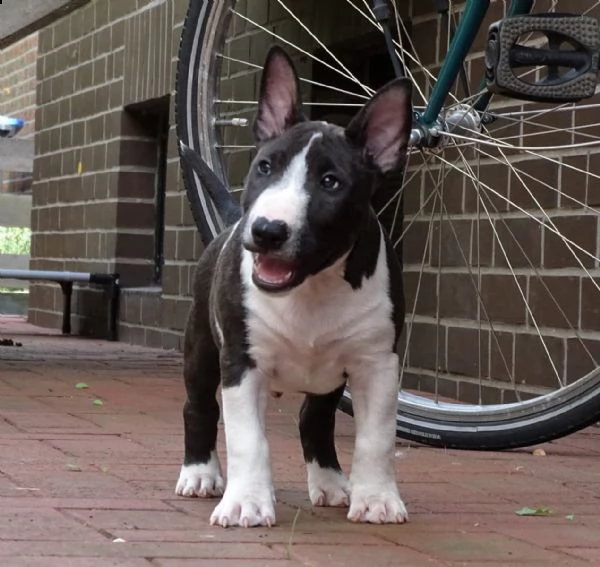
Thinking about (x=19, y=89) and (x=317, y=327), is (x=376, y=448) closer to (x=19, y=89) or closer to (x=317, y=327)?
(x=317, y=327)

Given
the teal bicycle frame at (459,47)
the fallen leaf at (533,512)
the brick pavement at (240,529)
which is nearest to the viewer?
the brick pavement at (240,529)

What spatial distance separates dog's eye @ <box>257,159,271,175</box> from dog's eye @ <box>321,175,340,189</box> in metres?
0.12

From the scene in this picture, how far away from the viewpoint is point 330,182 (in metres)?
2.84

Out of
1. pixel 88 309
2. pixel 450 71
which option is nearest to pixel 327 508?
pixel 450 71

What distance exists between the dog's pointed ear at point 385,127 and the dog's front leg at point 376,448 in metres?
0.44

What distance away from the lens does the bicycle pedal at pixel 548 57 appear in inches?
113

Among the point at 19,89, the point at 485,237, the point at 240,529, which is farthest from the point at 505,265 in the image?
the point at 19,89

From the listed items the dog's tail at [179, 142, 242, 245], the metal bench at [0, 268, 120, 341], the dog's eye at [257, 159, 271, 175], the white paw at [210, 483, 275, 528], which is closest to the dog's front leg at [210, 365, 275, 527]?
the white paw at [210, 483, 275, 528]

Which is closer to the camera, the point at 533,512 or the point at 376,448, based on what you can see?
the point at 376,448

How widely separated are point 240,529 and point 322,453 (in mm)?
519

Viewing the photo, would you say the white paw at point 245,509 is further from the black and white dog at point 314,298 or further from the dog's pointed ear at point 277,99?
the dog's pointed ear at point 277,99

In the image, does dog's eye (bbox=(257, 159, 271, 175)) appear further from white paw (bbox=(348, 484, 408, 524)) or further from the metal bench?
the metal bench

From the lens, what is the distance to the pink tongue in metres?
2.77

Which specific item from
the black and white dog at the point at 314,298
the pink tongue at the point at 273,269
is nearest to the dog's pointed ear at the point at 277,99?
the black and white dog at the point at 314,298
